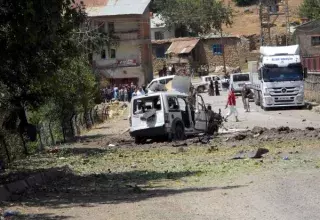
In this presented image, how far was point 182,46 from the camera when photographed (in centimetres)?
10106

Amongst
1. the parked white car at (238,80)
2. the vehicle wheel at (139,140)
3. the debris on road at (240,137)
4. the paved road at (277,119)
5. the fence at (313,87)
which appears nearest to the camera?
the debris on road at (240,137)

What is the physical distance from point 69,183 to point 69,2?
419cm

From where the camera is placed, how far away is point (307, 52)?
8194 centimetres

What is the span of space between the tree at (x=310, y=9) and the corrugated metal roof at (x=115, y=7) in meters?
28.1

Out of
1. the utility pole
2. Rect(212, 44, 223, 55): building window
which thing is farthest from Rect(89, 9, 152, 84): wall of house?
Rect(212, 44, 223, 55): building window

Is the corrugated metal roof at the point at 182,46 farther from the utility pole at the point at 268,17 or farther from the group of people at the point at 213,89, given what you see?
the group of people at the point at 213,89

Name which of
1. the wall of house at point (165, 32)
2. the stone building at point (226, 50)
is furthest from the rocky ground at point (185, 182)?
the wall of house at point (165, 32)

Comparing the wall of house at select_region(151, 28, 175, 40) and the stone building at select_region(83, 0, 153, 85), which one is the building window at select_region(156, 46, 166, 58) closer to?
the wall of house at select_region(151, 28, 175, 40)

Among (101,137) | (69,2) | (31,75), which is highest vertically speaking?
(69,2)

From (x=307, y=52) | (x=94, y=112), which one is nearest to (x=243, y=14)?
(x=307, y=52)

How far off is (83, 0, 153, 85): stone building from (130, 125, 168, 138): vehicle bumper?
5163 centimetres

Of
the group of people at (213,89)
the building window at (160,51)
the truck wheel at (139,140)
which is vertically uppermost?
the building window at (160,51)

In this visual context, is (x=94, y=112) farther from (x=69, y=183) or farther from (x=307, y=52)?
(x=307, y=52)

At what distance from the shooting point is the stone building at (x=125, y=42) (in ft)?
272
